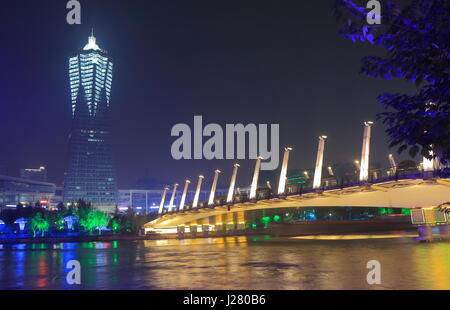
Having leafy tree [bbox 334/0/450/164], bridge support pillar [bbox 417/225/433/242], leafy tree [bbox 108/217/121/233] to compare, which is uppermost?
leafy tree [bbox 334/0/450/164]

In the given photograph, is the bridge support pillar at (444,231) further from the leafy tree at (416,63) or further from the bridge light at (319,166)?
the leafy tree at (416,63)

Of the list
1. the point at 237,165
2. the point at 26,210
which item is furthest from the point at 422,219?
the point at 26,210

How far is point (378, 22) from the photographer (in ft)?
25.3

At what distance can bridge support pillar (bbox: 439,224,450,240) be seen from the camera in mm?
46128

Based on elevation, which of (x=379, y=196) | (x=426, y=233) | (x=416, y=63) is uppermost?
(x=416, y=63)

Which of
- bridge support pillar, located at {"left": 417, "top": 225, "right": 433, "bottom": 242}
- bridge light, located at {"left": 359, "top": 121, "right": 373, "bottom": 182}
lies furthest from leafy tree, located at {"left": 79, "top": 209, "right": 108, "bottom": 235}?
bridge support pillar, located at {"left": 417, "top": 225, "right": 433, "bottom": 242}

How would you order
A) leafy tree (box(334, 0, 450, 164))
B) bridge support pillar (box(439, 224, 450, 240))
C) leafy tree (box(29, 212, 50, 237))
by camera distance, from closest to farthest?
1. leafy tree (box(334, 0, 450, 164))
2. bridge support pillar (box(439, 224, 450, 240))
3. leafy tree (box(29, 212, 50, 237))

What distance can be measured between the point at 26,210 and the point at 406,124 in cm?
15739

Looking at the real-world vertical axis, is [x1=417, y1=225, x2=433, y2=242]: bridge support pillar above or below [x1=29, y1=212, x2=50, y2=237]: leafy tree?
above

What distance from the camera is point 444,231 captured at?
46.4 meters
